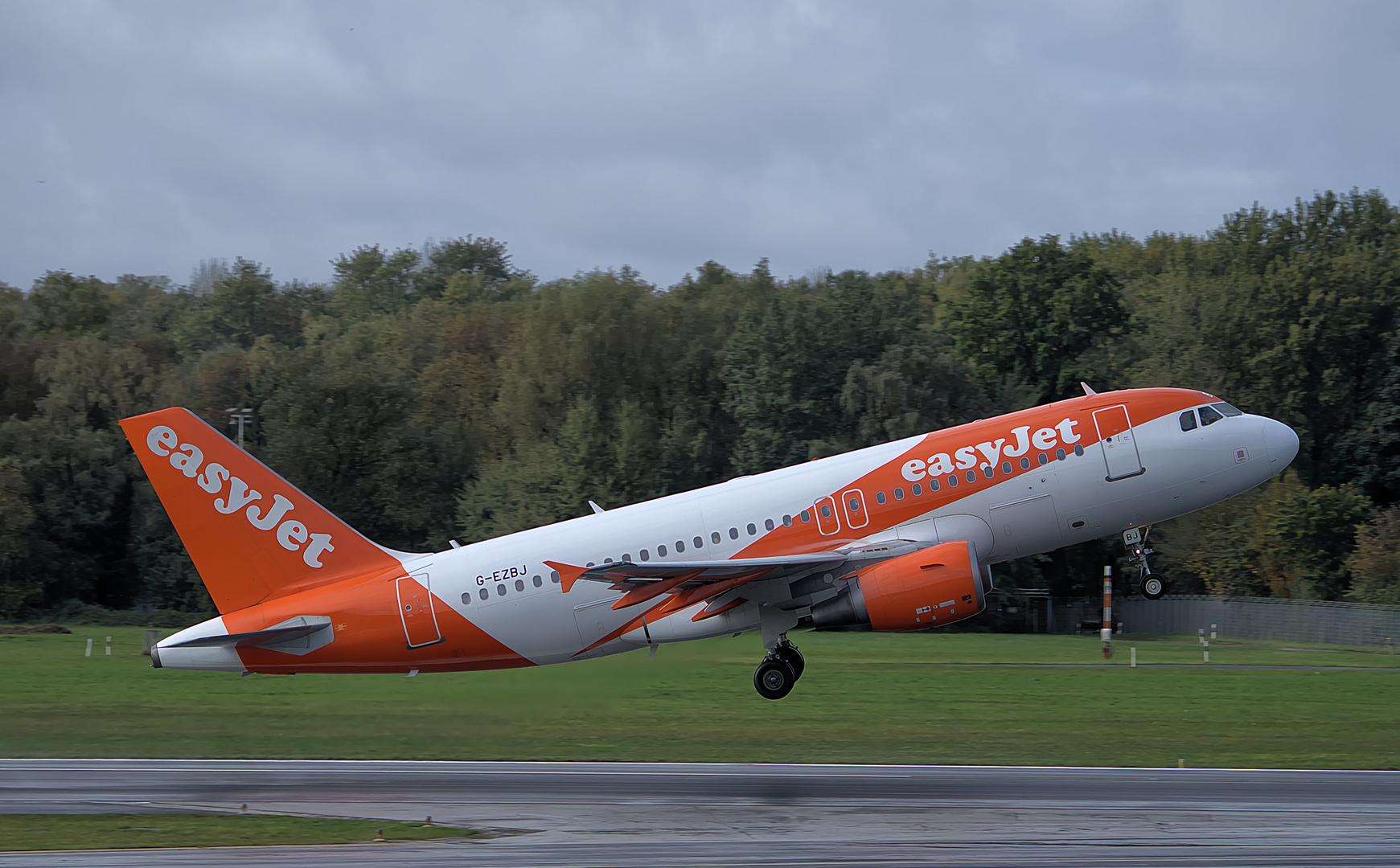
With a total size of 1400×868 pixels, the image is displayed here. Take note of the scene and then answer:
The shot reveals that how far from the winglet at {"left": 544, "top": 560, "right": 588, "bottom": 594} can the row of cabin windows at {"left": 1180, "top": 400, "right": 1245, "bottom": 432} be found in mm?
12350

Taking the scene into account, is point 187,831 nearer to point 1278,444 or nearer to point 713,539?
point 713,539

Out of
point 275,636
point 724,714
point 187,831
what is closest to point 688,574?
point 275,636

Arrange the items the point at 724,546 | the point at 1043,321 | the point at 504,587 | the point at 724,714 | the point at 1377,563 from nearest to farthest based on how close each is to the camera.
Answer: the point at 724,546
the point at 504,587
the point at 724,714
the point at 1377,563
the point at 1043,321

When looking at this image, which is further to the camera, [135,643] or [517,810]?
[135,643]

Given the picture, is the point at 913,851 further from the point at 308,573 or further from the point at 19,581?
the point at 19,581

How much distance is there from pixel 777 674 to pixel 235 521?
11617mm

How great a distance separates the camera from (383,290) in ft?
447

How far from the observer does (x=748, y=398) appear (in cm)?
7962

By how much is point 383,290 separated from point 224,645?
110m

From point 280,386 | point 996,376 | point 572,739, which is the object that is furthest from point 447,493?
point 572,739

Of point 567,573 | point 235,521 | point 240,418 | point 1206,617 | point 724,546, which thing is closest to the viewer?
point 724,546

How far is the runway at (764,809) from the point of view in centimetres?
2184

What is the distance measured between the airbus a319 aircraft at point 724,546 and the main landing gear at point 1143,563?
0.22 feet

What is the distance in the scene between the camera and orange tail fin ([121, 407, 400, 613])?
29.3 meters
